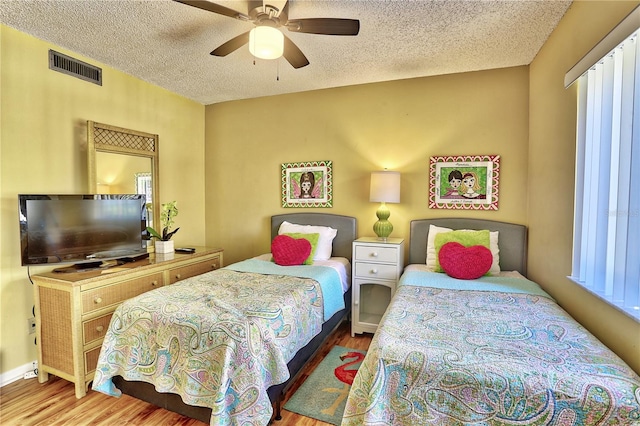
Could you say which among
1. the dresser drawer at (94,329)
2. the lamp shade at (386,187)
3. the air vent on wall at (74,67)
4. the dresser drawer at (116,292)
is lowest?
the dresser drawer at (94,329)

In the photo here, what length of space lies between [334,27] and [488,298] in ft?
6.53

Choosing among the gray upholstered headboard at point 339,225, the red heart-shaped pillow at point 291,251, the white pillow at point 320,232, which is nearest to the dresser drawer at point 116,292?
the red heart-shaped pillow at point 291,251

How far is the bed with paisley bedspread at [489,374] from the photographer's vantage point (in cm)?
106

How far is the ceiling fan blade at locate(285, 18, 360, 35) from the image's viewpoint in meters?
1.82

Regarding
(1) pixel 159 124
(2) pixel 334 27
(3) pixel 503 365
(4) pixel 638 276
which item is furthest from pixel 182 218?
(4) pixel 638 276

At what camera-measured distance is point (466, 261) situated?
2.50 meters

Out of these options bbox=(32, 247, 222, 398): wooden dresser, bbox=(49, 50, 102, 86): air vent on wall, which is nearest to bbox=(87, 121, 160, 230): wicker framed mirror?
bbox=(49, 50, 102, 86): air vent on wall

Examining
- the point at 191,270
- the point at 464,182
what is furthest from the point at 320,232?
the point at 464,182

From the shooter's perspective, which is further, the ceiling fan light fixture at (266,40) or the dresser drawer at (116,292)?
the dresser drawer at (116,292)

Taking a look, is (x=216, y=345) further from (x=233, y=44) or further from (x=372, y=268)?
(x=233, y=44)

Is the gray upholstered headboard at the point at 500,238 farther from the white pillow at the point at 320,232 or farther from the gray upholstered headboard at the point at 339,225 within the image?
the white pillow at the point at 320,232

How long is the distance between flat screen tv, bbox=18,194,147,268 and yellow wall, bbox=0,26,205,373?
0.27 meters

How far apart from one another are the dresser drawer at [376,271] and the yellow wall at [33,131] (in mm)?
2675

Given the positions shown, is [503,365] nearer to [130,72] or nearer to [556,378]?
[556,378]
